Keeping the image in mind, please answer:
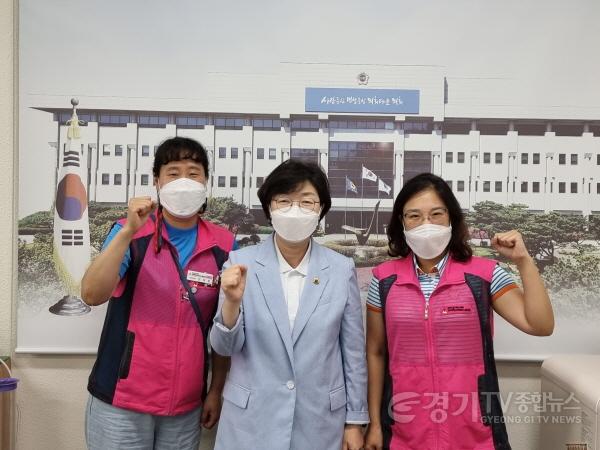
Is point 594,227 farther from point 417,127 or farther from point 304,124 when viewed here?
point 304,124

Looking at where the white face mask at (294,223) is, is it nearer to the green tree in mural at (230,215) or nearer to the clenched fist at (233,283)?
the clenched fist at (233,283)

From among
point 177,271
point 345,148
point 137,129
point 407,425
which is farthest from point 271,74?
point 407,425

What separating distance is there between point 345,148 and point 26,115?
1443 millimetres

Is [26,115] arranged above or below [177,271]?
above

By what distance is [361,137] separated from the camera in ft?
6.86

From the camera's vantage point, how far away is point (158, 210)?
1.64 meters

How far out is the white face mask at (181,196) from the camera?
5.15ft

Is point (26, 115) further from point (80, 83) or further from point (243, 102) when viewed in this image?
point (243, 102)

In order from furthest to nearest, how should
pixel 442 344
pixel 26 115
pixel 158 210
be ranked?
pixel 26 115, pixel 158 210, pixel 442 344

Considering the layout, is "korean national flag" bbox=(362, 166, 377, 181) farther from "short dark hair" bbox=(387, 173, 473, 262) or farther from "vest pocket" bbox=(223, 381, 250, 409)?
"vest pocket" bbox=(223, 381, 250, 409)

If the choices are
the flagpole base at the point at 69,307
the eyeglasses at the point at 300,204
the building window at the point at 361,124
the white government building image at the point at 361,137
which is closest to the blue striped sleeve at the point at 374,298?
the eyeglasses at the point at 300,204

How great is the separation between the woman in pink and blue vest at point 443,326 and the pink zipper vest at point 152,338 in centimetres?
64

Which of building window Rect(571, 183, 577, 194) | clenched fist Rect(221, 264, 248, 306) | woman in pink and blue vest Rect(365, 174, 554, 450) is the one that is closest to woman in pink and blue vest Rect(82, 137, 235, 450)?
clenched fist Rect(221, 264, 248, 306)

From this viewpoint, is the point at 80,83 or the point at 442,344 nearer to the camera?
the point at 442,344
